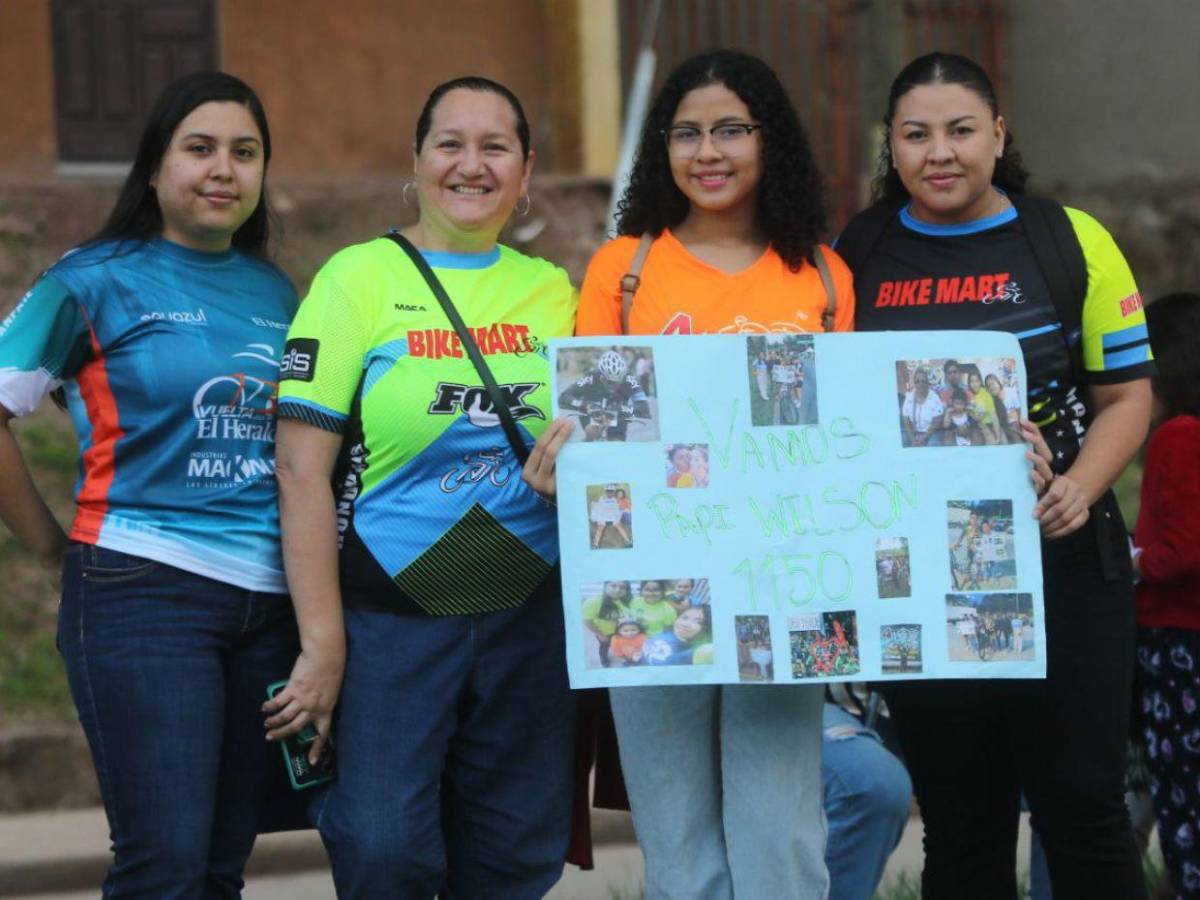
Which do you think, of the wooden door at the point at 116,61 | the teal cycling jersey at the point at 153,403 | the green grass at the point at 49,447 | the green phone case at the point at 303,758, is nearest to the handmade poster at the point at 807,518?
the green phone case at the point at 303,758

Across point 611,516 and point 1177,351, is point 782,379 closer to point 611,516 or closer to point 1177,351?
point 611,516

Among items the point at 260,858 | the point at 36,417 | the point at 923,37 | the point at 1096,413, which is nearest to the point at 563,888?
the point at 260,858

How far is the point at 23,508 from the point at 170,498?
1.33 ft

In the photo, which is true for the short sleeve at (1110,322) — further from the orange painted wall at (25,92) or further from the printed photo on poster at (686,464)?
the orange painted wall at (25,92)

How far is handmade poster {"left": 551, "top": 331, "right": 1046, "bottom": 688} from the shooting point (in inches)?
148

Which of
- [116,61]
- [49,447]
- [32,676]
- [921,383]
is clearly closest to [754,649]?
[921,383]

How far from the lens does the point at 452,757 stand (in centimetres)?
405

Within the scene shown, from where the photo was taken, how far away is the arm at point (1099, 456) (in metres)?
3.78

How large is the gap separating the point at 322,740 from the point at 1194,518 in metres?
2.19

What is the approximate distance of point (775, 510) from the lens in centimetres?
379

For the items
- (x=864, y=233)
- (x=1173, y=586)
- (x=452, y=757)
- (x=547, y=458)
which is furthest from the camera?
(x=1173, y=586)

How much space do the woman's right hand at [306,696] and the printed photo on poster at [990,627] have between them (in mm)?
1220

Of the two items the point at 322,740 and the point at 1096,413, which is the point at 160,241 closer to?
the point at 322,740

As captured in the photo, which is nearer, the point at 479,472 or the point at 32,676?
the point at 479,472
